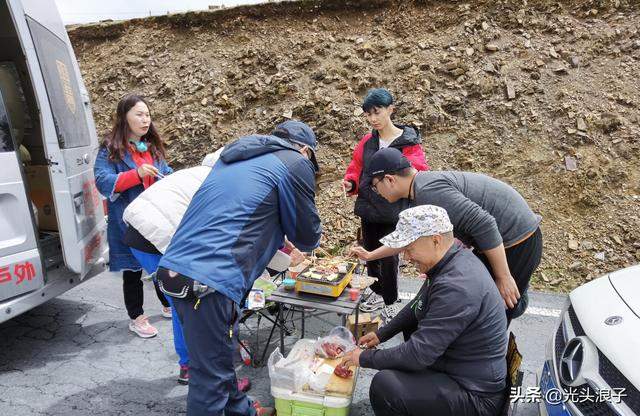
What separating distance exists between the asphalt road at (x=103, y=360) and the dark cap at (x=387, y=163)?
156 cm

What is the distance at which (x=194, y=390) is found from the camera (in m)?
2.30

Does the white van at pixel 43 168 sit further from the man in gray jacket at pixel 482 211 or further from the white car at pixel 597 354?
the white car at pixel 597 354

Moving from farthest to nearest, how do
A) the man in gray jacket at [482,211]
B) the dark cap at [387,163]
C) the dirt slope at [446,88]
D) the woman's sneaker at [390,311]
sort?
the dirt slope at [446,88], the woman's sneaker at [390,311], the dark cap at [387,163], the man in gray jacket at [482,211]

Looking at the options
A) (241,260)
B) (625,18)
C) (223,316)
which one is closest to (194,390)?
(223,316)

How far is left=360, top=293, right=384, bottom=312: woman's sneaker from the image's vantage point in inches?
165

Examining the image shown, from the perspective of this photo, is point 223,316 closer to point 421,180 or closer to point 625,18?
point 421,180

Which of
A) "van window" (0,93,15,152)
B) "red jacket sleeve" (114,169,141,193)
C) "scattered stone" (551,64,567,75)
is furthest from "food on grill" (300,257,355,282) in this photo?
"scattered stone" (551,64,567,75)

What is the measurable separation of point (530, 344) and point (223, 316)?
8.97 ft

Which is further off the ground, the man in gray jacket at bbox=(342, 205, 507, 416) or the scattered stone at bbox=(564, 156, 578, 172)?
the man in gray jacket at bbox=(342, 205, 507, 416)

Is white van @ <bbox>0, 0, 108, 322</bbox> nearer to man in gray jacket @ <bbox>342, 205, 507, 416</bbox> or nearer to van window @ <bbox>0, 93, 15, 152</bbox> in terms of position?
van window @ <bbox>0, 93, 15, 152</bbox>

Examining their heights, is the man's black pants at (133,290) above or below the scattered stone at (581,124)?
below

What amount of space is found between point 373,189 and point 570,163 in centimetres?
439

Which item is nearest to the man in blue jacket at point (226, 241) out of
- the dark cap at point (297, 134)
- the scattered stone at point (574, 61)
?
the dark cap at point (297, 134)

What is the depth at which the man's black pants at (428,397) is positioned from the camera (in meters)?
2.20
